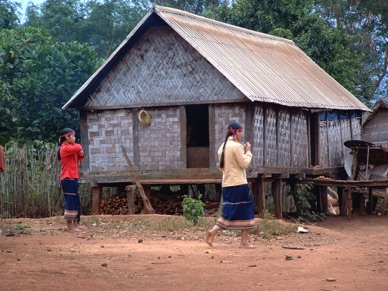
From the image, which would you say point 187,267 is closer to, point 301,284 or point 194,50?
point 301,284

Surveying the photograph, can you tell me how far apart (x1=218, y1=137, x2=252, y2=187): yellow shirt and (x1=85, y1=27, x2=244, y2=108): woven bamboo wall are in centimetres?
616

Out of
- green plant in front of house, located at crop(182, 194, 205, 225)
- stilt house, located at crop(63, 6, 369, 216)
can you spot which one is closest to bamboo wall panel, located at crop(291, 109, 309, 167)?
stilt house, located at crop(63, 6, 369, 216)

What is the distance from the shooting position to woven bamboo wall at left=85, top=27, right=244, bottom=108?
17.7 meters

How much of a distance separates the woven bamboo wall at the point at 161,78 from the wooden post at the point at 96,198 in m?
1.81

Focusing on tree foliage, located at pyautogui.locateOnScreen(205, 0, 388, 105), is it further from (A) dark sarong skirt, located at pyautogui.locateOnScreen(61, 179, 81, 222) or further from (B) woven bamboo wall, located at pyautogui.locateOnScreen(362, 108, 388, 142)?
(A) dark sarong skirt, located at pyautogui.locateOnScreen(61, 179, 81, 222)

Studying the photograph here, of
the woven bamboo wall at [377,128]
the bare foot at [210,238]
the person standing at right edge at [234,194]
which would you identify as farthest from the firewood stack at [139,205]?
the person standing at right edge at [234,194]

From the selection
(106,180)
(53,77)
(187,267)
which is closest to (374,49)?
(53,77)

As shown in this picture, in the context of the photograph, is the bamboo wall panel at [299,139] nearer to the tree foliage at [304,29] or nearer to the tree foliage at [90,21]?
the tree foliage at [304,29]

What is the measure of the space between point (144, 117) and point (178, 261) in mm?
8835

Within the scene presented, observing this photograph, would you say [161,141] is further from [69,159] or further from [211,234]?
[211,234]

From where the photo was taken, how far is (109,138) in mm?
18734

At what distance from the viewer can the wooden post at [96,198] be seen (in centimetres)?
1892

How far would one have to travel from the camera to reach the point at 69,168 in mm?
13438

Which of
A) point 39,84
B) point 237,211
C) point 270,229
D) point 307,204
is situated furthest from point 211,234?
point 39,84
